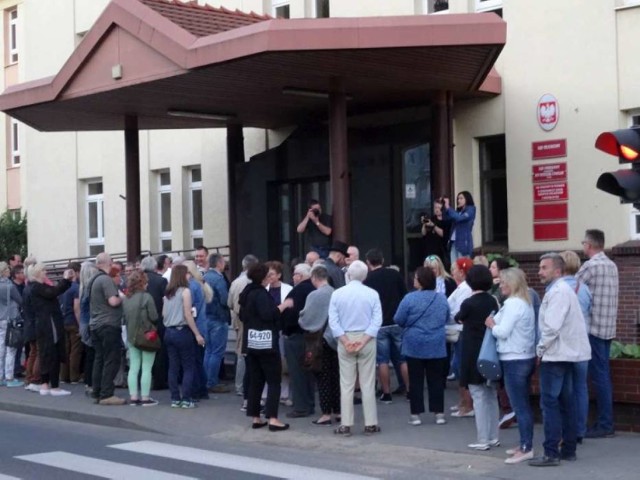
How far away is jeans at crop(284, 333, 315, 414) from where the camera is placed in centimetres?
1305

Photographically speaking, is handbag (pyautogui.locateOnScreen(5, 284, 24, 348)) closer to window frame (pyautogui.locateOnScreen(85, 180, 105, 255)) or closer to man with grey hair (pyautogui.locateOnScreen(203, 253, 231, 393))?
man with grey hair (pyautogui.locateOnScreen(203, 253, 231, 393))

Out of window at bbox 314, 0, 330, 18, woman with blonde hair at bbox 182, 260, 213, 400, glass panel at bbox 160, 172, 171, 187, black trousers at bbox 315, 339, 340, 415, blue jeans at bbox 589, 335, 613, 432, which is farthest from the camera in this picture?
glass panel at bbox 160, 172, 171, 187

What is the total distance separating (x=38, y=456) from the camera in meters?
11.3

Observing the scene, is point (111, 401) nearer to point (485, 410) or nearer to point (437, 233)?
point (437, 233)

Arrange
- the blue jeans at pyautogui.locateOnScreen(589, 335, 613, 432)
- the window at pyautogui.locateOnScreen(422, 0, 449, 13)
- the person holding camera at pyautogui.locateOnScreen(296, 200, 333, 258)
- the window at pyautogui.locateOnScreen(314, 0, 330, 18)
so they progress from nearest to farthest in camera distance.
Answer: the blue jeans at pyautogui.locateOnScreen(589, 335, 613, 432) → the person holding camera at pyautogui.locateOnScreen(296, 200, 333, 258) → the window at pyautogui.locateOnScreen(422, 0, 449, 13) → the window at pyautogui.locateOnScreen(314, 0, 330, 18)

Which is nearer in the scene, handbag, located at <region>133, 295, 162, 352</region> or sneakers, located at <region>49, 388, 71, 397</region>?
handbag, located at <region>133, 295, 162, 352</region>

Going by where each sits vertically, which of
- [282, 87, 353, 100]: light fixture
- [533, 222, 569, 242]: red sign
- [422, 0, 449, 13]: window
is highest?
[422, 0, 449, 13]: window

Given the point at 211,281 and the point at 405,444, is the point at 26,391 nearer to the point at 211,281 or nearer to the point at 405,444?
the point at 211,281

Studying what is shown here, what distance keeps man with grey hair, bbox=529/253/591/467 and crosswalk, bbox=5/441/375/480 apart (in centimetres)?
176

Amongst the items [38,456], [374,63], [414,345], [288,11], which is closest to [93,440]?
[38,456]

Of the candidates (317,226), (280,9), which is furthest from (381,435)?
(280,9)

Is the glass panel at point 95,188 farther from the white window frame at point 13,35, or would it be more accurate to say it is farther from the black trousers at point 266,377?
the black trousers at point 266,377

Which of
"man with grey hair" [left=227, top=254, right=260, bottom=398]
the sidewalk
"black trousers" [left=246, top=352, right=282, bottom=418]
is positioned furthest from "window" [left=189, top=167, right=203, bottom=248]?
"black trousers" [left=246, top=352, right=282, bottom=418]

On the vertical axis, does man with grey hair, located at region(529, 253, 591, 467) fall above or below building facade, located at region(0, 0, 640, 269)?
below
